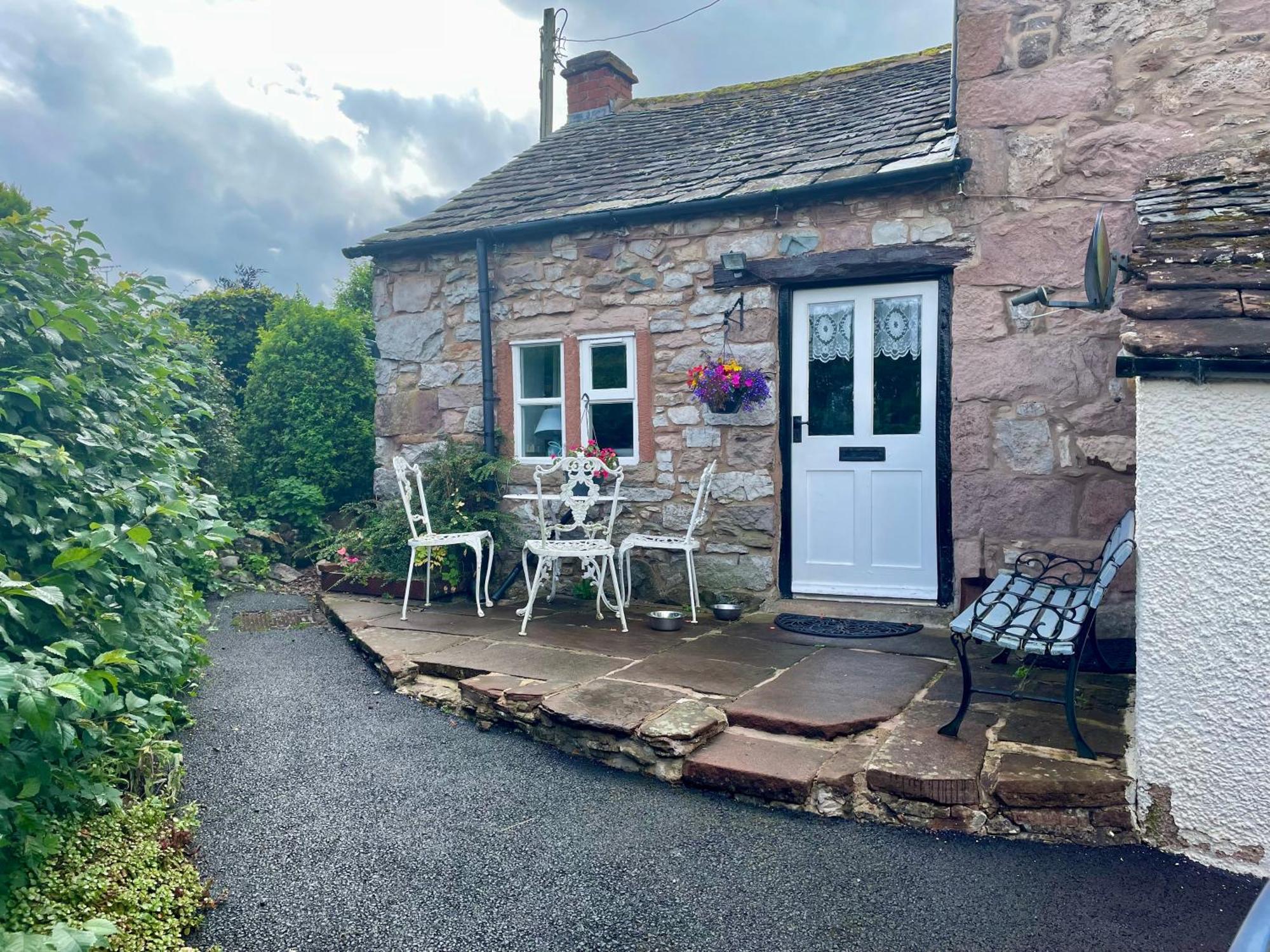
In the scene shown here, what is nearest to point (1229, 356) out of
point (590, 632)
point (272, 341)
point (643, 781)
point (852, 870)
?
point (852, 870)

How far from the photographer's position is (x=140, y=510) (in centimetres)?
281

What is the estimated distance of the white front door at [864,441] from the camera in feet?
18.1

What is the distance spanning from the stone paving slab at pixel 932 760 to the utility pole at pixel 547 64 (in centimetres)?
1082

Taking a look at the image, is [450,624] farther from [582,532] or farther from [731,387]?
[731,387]

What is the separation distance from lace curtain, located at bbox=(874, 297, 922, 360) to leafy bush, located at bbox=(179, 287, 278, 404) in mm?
7925

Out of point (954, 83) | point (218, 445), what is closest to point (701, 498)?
point (954, 83)

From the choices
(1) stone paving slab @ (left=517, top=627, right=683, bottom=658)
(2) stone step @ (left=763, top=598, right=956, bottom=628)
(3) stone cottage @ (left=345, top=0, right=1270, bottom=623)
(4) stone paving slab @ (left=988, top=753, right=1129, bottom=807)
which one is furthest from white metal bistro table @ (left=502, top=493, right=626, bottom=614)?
(4) stone paving slab @ (left=988, top=753, right=1129, bottom=807)

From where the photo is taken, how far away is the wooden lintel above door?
5.24 m

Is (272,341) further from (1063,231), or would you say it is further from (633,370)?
(1063,231)

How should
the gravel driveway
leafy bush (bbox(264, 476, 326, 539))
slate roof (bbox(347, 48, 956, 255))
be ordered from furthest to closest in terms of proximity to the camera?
leafy bush (bbox(264, 476, 326, 539)) → slate roof (bbox(347, 48, 956, 255)) → the gravel driveway

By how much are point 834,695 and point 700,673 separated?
2.28 feet

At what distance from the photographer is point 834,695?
379 cm

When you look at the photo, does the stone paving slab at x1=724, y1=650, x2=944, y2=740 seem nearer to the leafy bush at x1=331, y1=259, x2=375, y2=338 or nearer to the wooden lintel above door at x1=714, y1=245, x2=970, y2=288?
the wooden lintel above door at x1=714, y1=245, x2=970, y2=288

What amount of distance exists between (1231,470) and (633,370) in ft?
13.9
